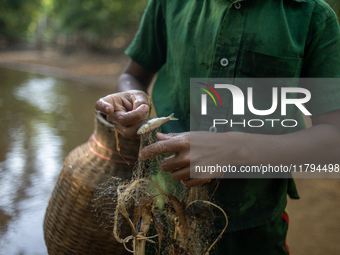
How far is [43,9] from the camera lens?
16578mm

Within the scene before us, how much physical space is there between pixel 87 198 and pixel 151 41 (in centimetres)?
84

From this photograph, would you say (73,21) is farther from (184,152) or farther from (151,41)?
(184,152)

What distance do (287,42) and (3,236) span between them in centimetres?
225

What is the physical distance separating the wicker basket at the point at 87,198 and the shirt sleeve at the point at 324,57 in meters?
0.89

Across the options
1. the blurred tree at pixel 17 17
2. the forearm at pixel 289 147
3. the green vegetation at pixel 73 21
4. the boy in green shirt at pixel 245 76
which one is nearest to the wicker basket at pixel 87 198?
the boy in green shirt at pixel 245 76

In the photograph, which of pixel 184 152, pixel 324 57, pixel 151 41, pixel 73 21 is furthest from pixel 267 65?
pixel 73 21

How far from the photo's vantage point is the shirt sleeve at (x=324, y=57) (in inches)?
44.7

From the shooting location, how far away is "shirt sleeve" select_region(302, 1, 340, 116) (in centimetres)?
114

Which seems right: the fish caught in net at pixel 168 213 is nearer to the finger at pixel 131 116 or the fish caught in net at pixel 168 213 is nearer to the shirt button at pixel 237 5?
the finger at pixel 131 116

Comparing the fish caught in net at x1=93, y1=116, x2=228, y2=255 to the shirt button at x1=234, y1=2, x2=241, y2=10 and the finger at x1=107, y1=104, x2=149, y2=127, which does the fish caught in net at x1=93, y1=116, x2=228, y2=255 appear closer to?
the finger at x1=107, y1=104, x2=149, y2=127

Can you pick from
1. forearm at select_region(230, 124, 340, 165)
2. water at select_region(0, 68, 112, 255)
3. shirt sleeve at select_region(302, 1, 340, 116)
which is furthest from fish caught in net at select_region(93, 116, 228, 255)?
water at select_region(0, 68, 112, 255)

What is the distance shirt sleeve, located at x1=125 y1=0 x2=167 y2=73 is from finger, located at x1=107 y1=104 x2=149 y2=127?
1.61ft

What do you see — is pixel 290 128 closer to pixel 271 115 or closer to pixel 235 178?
pixel 271 115

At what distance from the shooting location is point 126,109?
49.1 inches
